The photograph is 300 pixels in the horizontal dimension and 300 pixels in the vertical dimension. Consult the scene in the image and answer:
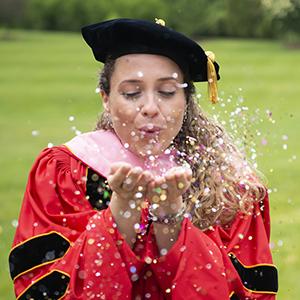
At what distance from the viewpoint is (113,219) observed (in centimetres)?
306

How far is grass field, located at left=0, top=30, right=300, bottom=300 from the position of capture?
9297mm

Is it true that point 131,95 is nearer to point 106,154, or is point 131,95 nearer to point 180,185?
point 106,154

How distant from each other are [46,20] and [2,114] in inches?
1433

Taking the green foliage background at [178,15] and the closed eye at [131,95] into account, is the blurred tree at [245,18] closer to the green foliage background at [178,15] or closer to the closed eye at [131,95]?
the green foliage background at [178,15]

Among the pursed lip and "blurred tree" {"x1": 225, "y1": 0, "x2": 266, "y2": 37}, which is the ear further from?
"blurred tree" {"x1": 225, "y1": 0, "x2": 266, "y2": 37}

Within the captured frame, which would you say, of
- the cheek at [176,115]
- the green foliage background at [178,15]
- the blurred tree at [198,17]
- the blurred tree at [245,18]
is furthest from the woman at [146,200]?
the blurred tree at [245,18]

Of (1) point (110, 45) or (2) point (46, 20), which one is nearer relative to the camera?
(1) point (110, 45)

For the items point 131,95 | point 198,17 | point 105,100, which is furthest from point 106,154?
point 198,17

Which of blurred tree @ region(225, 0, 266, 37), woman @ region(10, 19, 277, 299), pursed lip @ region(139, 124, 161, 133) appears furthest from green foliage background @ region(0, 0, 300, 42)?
pursed lip @ region(139, 124, 161, 133)

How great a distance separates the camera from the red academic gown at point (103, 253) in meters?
3.11

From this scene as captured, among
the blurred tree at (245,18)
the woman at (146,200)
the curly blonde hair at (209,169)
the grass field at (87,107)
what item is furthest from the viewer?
the blurred tree at (245,18)

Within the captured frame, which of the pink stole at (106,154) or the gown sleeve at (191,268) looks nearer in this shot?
the gown sleeve at (191,268)

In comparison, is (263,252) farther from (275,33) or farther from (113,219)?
(275,33)

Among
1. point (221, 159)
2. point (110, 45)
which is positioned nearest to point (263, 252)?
point (221, 159)
